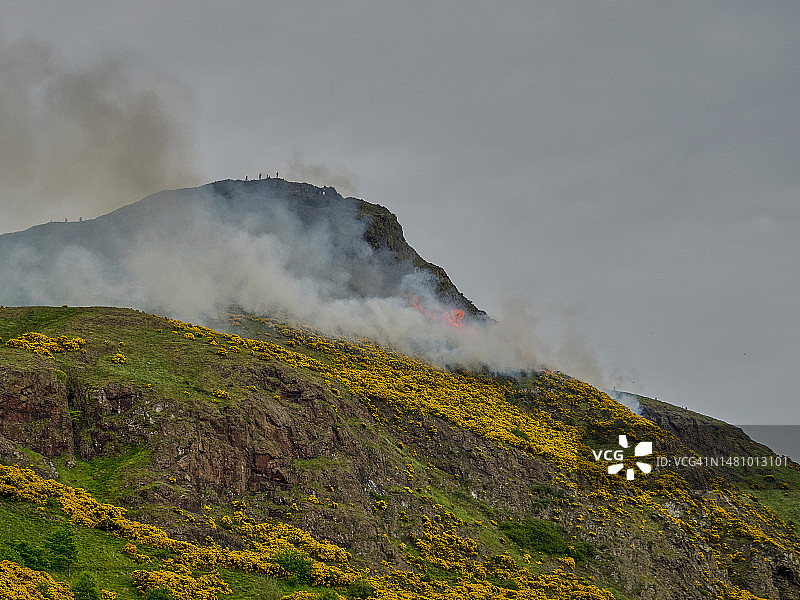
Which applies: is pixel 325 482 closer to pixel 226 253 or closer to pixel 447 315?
pixel 447 315

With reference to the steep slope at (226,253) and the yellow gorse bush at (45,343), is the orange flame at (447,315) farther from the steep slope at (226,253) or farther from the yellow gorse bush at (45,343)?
the yellow gorse bush at (45,343)

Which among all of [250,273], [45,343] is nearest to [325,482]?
[45,343]

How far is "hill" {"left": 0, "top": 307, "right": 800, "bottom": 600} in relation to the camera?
48.2 metres

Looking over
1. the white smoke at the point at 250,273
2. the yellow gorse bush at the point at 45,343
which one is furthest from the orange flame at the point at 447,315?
the yellow gorse bush at the point at 45,343

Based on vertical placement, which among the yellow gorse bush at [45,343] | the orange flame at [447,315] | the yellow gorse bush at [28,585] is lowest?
the yellow gorse bush at [28,585]

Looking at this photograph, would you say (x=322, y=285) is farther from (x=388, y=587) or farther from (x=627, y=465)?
(x=388, y=587)

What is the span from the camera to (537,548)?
76.6m

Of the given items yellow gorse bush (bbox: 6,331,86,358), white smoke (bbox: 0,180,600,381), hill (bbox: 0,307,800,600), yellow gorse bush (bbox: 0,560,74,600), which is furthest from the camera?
white smoke (bbox: 0,180,600,381)

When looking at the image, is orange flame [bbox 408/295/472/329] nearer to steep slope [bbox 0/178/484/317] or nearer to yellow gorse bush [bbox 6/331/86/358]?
steep slope [bbox 0/178/484/317]

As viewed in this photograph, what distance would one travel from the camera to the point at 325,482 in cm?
6525

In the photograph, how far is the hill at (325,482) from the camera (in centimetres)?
4819

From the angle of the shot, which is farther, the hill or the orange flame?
the orange flame

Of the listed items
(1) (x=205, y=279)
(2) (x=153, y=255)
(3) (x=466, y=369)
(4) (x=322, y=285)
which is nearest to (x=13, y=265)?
(2) (x=153, y=255)

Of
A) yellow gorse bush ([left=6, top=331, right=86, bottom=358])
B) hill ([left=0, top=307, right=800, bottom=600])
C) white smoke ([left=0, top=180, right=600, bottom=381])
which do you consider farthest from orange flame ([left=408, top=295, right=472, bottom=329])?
yellow gorse bush ([left=6, top=331, right=86, bottom=358])
